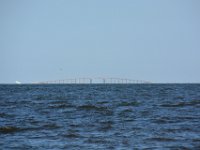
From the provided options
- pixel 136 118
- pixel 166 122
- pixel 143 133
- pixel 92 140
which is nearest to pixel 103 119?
pixel 136 118

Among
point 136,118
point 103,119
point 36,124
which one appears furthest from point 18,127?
point 136,118

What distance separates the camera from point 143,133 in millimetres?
24297

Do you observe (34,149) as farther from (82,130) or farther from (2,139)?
(82,130)

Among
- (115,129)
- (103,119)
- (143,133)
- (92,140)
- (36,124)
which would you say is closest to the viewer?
(92,140)

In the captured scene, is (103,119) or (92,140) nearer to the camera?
(92,140)

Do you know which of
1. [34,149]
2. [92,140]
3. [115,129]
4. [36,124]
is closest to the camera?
[34,149]

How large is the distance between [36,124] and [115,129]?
5.46m

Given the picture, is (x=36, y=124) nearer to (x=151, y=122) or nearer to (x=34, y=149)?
(x=151, y=122)

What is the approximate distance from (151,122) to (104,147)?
9.56 m

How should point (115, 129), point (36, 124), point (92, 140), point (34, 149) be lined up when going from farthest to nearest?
point (36, 124)
point (115, 129)
point (92, 140)
point (34, 149)

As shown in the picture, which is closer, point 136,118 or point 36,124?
point 36,124

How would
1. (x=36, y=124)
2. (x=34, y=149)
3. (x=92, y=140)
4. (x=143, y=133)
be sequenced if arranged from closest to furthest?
1. (x=34, y=149)
2. (x=92, y=140)
3. (x=143, y=133)
4. (x=36, y=124)

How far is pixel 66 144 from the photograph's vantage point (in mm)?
21188

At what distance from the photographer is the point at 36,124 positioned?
29172 millimetres
